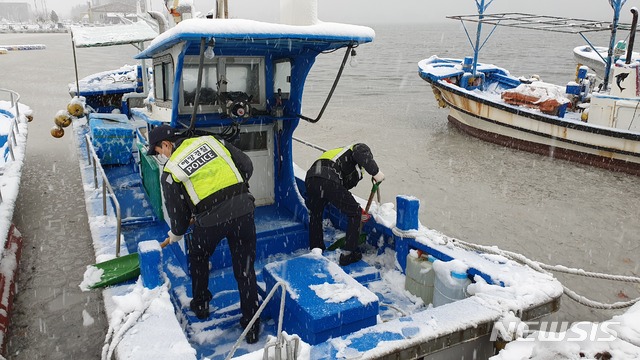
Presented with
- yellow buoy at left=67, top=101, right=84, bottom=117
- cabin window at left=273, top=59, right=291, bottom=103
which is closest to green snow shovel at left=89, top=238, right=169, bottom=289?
cabin window at left=273, top=59, right=291, bottom=103

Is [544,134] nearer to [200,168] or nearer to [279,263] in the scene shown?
[279,263]

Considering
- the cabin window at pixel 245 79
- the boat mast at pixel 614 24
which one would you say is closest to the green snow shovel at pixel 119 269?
the cabin window at pixel 245 79

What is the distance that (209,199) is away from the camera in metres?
3.79

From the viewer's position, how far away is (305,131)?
16.6 metres

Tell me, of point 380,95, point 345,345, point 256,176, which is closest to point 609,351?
point 345,345

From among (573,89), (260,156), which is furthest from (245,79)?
(573,89)

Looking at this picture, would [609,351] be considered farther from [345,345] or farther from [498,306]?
[345,345]

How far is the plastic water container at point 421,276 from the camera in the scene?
455 centimetres

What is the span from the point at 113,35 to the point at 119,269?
761 centimetres

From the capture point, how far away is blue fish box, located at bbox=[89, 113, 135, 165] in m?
8.41

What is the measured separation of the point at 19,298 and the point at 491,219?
7.56m

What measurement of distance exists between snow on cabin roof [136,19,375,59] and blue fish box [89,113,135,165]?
420 centimetres

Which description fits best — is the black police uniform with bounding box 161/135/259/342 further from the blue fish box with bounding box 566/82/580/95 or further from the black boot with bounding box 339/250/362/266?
the blue fish box with bounding box 566/82/580/95
